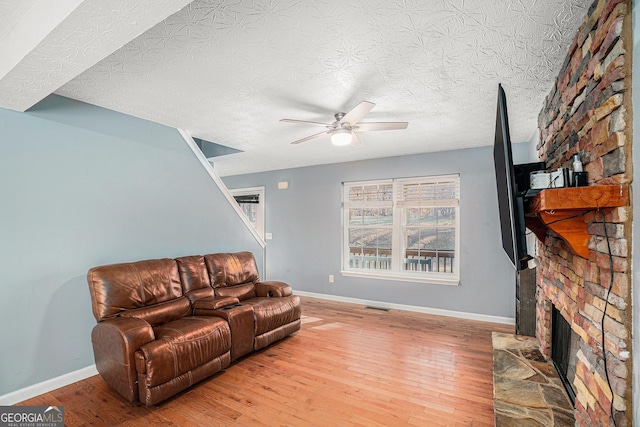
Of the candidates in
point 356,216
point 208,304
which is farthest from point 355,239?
point 208,304

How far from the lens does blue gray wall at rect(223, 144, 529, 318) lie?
13.4ft

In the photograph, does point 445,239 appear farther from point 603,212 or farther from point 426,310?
point 603,212

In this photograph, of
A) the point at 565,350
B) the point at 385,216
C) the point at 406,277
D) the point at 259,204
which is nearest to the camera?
the point at 565,350

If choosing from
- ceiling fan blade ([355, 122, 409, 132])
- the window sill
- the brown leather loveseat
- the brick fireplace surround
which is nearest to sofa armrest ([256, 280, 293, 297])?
the brown leather loveseat

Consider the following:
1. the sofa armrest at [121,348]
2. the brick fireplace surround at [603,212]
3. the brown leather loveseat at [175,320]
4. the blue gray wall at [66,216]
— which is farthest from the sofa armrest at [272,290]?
the brick fireplace surround at [603,212]

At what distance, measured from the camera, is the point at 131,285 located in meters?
2.63

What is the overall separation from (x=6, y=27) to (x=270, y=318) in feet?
Answer: 9.45

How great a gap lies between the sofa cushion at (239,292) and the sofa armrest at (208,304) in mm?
270

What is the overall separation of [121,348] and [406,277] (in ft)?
12.2

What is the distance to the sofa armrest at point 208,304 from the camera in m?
2.95

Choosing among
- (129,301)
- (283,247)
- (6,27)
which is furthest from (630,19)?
(283,247)

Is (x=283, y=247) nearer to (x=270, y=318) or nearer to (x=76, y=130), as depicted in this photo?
(x=270, y=318)

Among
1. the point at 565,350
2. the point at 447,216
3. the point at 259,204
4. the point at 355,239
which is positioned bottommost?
the point at 565,350

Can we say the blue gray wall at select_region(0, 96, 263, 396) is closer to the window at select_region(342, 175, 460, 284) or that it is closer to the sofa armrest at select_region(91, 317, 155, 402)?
the sofa armrest at select_region(91, 317, 155, 402)
